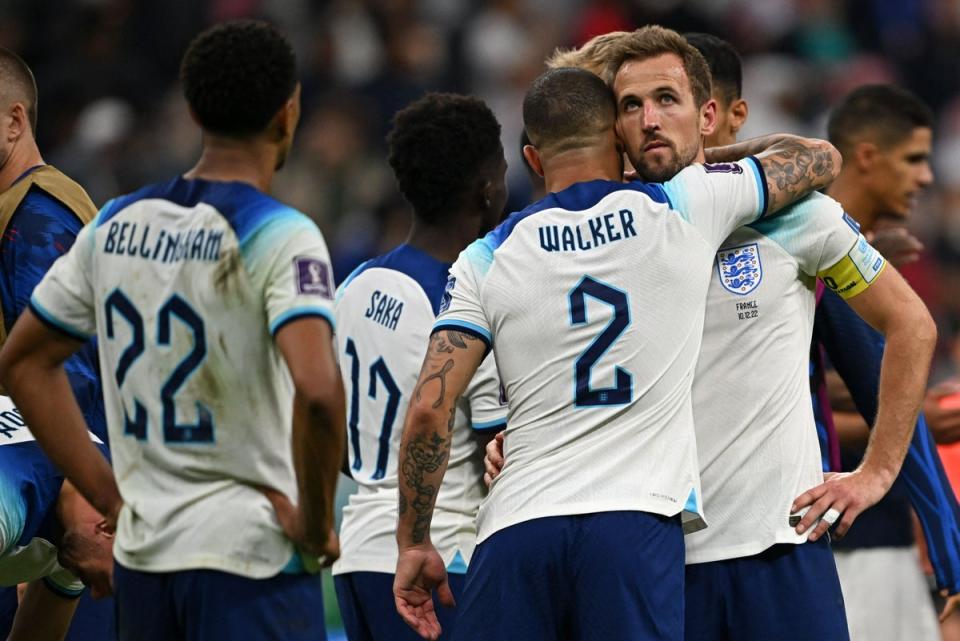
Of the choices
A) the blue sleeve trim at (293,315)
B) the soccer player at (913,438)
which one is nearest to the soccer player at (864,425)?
the soccer player at (913,438)

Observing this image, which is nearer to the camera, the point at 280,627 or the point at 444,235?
the point at 280,627

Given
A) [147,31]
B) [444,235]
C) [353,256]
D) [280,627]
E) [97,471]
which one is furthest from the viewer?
[147,31]

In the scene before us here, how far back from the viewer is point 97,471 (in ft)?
14.9

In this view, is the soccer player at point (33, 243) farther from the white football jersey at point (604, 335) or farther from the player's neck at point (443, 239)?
the white football jersey at point (604, 335)

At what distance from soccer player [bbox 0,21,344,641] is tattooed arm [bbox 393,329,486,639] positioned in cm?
52

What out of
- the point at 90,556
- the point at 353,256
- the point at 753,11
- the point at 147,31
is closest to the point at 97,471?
the point at 90,556

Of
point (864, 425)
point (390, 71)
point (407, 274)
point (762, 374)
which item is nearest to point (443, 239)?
point (407, 274)

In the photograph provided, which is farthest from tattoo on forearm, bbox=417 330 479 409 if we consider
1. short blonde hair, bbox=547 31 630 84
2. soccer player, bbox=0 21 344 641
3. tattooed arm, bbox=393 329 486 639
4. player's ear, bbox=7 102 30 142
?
player's ear, bbox=7 102 30 142

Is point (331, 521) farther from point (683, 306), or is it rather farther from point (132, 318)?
point (683, 306)

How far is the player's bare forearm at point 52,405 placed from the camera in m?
4.51

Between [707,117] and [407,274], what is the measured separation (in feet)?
4.14

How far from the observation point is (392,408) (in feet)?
18.6

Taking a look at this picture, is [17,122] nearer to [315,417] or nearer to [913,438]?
[315,417]

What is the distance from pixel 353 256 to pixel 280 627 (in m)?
9.18
